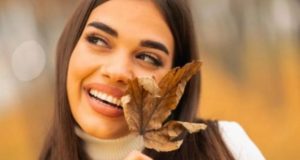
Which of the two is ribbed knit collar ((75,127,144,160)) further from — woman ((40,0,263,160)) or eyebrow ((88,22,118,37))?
eyebrow ((88,22,118,37))

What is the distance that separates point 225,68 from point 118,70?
86 centimetres

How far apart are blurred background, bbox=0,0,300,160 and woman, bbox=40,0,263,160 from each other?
0.61 metres

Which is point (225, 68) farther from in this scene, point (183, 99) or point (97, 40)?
point (97, 40)

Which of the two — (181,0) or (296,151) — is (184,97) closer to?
(181,0)

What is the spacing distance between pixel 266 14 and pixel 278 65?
16cm

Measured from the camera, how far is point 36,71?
1.48 meters

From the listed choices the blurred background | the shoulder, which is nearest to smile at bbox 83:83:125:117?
the shoulder

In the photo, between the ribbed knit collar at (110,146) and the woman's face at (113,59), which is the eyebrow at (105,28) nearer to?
the woman's face at (113,59)

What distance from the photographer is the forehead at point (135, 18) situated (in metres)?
0.73

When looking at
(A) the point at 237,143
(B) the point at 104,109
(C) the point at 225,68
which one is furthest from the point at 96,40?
(C) the point at 225,68

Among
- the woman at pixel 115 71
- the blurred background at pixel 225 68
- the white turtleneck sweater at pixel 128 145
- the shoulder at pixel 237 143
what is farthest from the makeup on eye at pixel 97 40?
the blurred background at pixel 225 68

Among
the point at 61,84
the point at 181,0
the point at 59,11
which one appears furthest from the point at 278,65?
the point at 61,84

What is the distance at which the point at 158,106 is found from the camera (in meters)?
0.60

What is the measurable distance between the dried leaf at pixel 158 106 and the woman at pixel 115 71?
0.09 m
